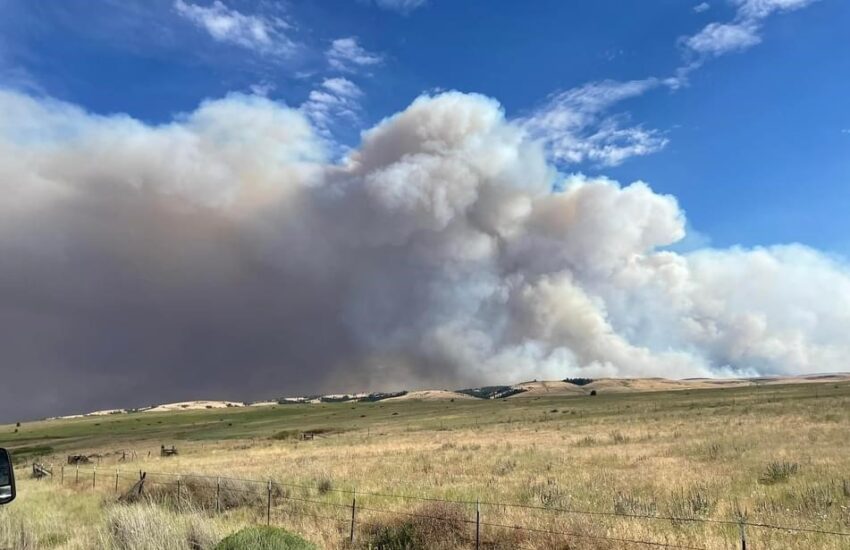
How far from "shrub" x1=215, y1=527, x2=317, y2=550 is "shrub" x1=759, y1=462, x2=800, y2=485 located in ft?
56.0

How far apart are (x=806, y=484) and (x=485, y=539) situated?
1252 cm

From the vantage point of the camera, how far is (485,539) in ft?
42.9

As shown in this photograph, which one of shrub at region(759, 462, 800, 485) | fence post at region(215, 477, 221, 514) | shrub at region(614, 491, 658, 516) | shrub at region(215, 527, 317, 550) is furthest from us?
shrub at region(759, 462, 800, 485)

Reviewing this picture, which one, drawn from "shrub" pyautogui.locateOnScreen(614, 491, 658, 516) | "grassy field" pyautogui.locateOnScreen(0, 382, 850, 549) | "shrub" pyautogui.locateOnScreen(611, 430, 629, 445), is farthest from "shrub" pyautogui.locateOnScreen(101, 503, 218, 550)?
"shrub" pyautogui.locateOnScreen(611, 430, 629, 445)

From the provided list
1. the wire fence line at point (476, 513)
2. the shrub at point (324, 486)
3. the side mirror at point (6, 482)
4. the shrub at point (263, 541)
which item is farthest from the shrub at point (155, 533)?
the shrub at point (324, 486)

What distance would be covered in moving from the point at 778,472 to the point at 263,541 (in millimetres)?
19039

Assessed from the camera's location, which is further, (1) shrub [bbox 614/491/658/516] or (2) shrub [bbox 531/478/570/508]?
(2) shrub [bbox 531/478/570/508]

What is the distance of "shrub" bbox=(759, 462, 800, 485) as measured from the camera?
70.0ft

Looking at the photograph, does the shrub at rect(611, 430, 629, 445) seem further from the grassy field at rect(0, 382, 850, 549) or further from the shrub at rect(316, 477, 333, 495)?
the shrub at rect(316, 477, 333, 495)

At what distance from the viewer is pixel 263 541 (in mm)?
10766

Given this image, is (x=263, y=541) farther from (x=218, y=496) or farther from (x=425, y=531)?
(x=218, y=496)

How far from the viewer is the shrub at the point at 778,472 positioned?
2133 centimetres

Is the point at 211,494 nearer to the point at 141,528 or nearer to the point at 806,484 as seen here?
the point at 141,528

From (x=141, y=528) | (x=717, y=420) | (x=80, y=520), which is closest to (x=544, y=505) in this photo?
(x=141, y=528)
